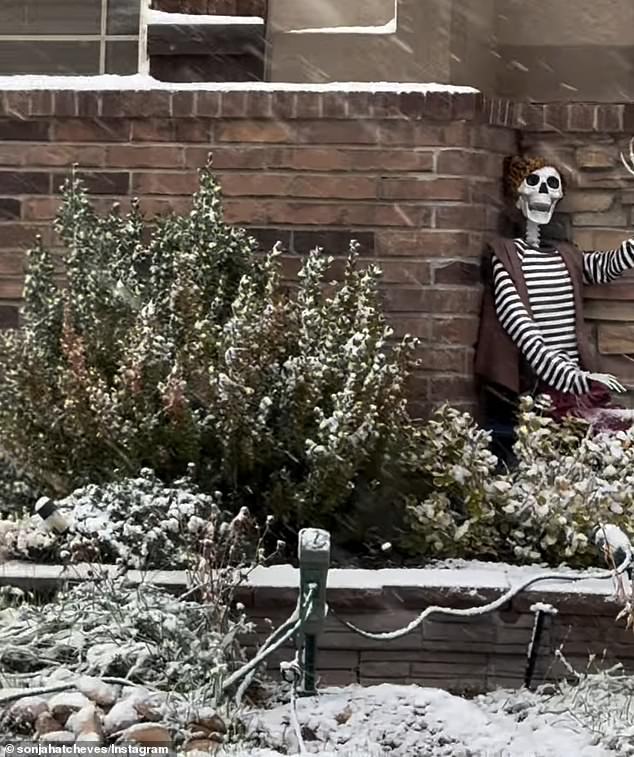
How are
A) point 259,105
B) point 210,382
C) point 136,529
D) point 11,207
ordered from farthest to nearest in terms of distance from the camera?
1. point 11,207
2. point 259,105
3. point 210,382
4. point 136,529

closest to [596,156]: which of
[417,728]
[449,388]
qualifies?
[449,388]

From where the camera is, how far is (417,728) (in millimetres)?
4824

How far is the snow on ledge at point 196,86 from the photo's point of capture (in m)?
7.07

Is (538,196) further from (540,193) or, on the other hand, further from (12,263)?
(12,263)

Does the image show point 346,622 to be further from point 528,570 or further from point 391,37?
point 391,37

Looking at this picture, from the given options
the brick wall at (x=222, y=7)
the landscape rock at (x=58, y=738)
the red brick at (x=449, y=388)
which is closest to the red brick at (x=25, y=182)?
the brick wall at (x=222, y=7)

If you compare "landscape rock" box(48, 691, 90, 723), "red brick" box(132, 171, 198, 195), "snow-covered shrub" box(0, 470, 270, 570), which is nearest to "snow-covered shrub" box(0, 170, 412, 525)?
"snow-covered shrub" box(0, 470, 270, 570)

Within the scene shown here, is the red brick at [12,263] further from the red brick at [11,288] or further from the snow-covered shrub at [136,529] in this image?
the snow-covered shrub at [136,529]

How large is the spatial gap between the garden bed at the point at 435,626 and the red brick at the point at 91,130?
2457mm

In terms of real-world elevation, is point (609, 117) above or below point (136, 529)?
above

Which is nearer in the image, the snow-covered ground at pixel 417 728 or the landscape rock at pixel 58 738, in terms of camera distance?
the landscape rock at pixel 58 738

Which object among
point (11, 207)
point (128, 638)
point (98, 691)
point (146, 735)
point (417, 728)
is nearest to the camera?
point (146, 735)

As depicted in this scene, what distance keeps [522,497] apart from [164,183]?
231 cm

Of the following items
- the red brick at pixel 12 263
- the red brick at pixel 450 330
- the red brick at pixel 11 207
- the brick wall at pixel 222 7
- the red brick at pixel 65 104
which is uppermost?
the brick wall at pixel 222 7
